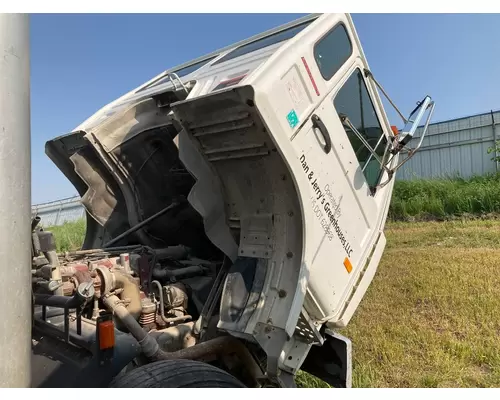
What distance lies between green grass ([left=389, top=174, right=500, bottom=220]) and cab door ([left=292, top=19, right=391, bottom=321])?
9.33 meters

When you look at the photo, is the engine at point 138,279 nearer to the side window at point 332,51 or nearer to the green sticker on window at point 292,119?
the green sticker on window at point 292,119

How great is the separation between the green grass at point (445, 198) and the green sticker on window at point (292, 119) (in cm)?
1043

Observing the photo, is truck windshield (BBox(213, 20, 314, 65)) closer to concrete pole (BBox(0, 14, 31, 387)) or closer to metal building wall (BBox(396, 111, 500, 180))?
concrete pole (BBox(0, 14, 31, 387))

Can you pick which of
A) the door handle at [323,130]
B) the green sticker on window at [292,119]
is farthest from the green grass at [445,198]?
the green sticker on window at [292,119]

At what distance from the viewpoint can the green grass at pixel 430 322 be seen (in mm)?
3666

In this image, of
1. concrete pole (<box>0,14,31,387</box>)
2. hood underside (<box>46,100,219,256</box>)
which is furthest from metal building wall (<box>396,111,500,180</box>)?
concrete pole (<box>0,14,31,387</box>)

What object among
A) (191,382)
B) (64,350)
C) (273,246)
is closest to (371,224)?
(273,246)

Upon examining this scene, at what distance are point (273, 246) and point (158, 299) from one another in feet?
3.29

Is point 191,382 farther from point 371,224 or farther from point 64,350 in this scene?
point 371,224

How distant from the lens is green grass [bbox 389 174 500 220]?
11977mm

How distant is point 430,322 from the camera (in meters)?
4.69

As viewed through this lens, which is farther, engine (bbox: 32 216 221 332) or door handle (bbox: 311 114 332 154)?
door handle (bbox: 311 114 332 154)

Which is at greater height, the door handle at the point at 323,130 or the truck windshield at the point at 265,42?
the truck windshield at the point at 265,42

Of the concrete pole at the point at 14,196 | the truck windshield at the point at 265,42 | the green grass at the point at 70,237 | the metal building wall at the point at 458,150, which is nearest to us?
the concrete pole at the point at 14,196
